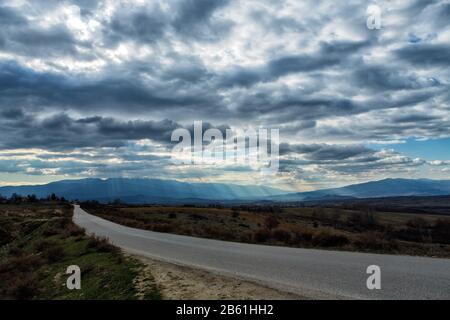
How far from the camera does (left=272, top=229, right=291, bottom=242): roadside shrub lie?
75.9 ft

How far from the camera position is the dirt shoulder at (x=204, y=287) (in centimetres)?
907

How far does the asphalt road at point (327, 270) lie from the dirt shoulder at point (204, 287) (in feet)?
1.73

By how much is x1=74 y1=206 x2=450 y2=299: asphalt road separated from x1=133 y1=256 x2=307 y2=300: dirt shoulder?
527 millimetres

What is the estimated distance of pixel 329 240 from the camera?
67.4ft

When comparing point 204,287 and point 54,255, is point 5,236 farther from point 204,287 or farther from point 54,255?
point 204,287

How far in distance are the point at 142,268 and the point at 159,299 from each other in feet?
15.8

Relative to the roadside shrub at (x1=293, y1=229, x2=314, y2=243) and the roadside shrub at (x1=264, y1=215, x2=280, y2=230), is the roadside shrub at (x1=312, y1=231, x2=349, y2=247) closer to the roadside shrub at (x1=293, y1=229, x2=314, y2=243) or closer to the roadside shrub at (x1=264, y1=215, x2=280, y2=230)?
the roadside shrub at (x1=293, y1=229, x2=314, y2=243)

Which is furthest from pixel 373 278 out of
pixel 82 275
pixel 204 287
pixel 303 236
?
pixel 303 236

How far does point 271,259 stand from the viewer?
592 inches

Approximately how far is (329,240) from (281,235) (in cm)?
383

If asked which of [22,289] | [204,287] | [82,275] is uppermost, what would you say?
[204,287]

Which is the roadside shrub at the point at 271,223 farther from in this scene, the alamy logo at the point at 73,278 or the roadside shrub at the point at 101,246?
the alamy logo at the point at 73,278
